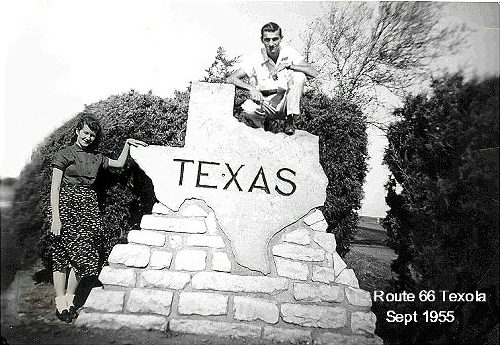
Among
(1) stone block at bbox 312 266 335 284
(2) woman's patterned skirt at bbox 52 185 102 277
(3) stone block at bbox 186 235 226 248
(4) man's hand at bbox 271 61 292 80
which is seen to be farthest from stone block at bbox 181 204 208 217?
(4) man's hand at bbox 271 61 292 80

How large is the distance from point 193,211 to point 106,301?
3.11 ft

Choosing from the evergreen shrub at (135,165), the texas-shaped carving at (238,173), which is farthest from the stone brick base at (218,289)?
the evergreen shrub at (135,165)

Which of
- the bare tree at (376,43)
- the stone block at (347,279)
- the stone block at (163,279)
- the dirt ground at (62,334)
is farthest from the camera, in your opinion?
the bare tree at (376,43)

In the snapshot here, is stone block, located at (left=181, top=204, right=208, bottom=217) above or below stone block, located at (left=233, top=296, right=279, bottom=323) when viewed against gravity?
above

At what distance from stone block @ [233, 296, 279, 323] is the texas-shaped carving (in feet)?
0.82

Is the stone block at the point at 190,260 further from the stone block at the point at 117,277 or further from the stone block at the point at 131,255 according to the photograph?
the stone block at the point at 117,277

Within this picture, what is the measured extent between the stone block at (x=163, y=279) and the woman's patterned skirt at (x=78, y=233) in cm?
49

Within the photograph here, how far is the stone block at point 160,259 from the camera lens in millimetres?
2922

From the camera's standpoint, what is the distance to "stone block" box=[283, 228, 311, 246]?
304cm

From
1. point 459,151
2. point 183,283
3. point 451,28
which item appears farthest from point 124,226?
point 451,28

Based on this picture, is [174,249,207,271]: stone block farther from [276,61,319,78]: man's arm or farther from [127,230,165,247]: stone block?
[276,61,319,78]: man's arm

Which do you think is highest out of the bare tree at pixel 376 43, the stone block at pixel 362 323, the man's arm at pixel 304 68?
the bare tree at pixel 376 43

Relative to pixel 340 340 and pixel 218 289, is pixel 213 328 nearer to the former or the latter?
pixel 218 289

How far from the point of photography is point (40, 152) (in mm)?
3480
